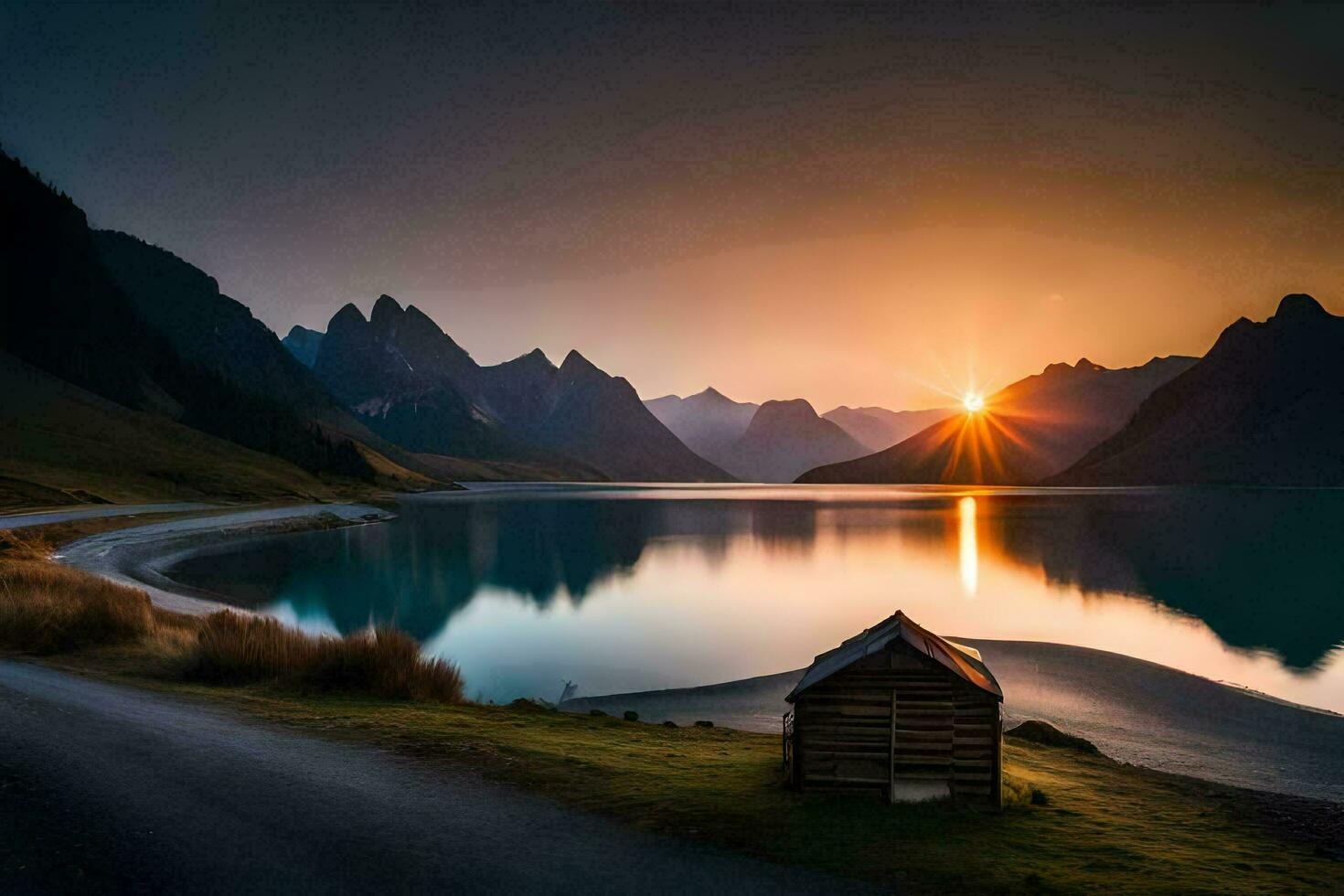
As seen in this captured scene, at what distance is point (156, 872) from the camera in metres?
8.60

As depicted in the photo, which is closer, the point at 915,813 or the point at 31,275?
the point at 915,813

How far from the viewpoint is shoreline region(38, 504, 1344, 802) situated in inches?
→ 802

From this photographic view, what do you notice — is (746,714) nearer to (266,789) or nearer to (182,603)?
(266,789)

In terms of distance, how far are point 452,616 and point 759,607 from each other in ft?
63.6

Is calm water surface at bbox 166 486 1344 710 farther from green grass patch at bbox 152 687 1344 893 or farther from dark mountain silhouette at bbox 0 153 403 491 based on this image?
dark mountain silhouette at bbox 0 153 403 491

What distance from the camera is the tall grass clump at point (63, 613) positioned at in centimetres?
2170

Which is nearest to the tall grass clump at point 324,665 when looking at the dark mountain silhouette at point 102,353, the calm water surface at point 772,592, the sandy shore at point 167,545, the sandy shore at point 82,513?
the calm water surface at point 772,592

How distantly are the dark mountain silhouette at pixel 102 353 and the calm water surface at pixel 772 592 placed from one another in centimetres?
8898

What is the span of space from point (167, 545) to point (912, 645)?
209ft

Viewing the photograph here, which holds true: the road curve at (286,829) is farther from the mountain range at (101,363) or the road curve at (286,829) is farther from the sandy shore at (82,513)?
the mountain range at (101,363)

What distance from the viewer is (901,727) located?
13.1 metres

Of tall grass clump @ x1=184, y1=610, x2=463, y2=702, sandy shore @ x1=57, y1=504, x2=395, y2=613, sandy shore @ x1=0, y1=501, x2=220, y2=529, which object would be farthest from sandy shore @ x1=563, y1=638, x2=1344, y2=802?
sandy shore @ x1=0, y1=501, x2=220, y2=529

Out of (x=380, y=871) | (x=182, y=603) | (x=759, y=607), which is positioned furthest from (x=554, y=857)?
(x=759, y=607)

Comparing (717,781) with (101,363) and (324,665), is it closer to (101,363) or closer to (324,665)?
(324,665)
